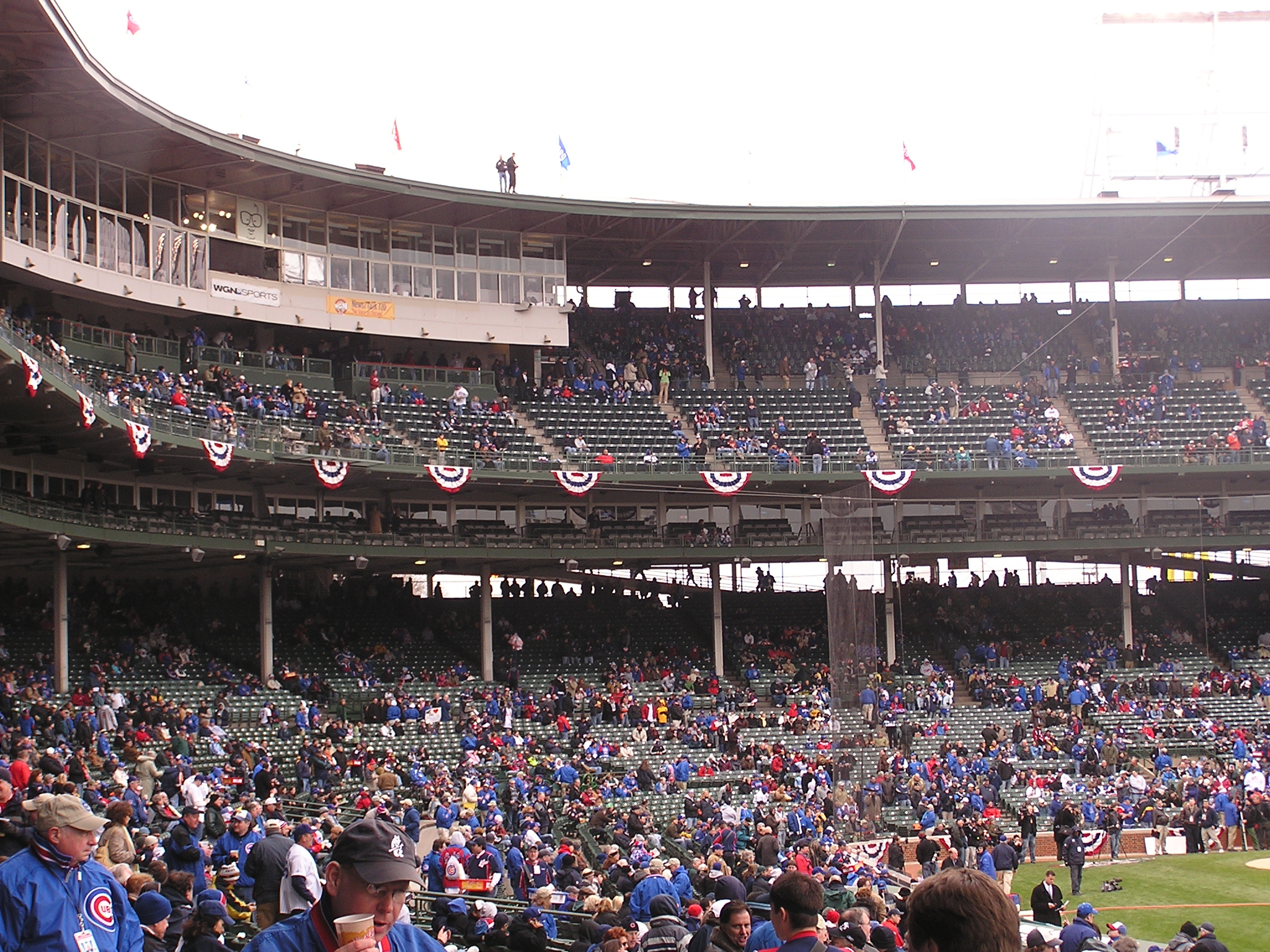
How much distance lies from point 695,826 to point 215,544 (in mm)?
14903

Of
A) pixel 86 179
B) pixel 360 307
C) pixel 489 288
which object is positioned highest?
pixel 86 179

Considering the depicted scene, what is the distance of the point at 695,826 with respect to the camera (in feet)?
83.6

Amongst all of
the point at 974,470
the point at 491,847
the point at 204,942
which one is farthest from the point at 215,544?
the point at 204,942

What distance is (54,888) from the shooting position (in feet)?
17.8

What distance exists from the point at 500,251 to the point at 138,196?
11748 mm

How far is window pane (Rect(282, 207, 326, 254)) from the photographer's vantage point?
41.3m

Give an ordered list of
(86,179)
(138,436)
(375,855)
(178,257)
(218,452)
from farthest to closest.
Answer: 1. (178,257)
2. (86,179)
3. (218,452)
4. (138,436)
5. (375,855)

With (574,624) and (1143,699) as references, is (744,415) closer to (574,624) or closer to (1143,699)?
(574,624)

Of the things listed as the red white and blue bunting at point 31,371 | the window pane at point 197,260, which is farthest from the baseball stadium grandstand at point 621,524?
the red white and blue bunting at point 31,371

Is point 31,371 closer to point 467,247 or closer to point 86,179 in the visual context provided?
point 86,179

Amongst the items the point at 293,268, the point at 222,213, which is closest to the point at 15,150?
the point at 222,213

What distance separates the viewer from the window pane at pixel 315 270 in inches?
1628

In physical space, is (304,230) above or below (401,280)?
above

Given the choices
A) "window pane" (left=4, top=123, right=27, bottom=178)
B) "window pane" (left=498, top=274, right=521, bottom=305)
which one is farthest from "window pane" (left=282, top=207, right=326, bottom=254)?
"window pane" (left=4, top=123, right=27, bottom=178)
